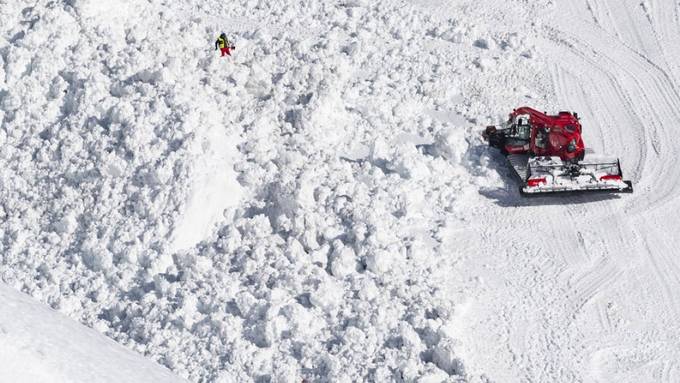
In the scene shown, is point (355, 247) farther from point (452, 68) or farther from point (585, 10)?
point (585, 10)

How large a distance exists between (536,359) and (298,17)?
11164 millimetres

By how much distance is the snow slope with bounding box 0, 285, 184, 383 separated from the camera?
13484 mm

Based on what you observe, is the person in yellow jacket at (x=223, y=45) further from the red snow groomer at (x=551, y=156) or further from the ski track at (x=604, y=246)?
the ski track at (x=604, y=246)

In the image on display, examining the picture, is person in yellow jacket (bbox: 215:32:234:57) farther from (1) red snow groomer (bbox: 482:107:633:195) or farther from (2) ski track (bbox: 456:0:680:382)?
(2) ski track (bbox: 456:0:680:382)

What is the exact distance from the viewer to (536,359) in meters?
16.2

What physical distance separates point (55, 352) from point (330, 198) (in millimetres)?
6331

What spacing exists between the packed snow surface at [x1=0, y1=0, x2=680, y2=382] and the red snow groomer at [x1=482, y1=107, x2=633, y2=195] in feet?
1.58

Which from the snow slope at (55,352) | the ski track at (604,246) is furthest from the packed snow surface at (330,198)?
the snow slope at (55,352)

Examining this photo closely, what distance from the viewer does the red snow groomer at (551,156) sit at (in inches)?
742

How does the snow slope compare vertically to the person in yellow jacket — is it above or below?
below

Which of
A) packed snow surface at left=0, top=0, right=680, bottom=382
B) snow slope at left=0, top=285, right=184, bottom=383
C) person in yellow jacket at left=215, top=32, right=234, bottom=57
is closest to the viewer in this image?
snow slope at left=0, top=285, right=184, bottom=383

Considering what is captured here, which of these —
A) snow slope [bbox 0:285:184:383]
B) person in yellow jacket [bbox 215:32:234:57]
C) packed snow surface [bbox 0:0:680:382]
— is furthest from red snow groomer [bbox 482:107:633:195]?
snow slope [bbox 0:285:184:383]

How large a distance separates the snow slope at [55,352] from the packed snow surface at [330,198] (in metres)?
1.18

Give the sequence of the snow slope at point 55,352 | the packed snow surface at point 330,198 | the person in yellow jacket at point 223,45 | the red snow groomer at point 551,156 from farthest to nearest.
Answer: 1. the person in yellow jacket at point 223,45
2. the red snow groomer at point 551,156
3. the packed snow surface at point 330,198
4. the snow slope at point 55,352
